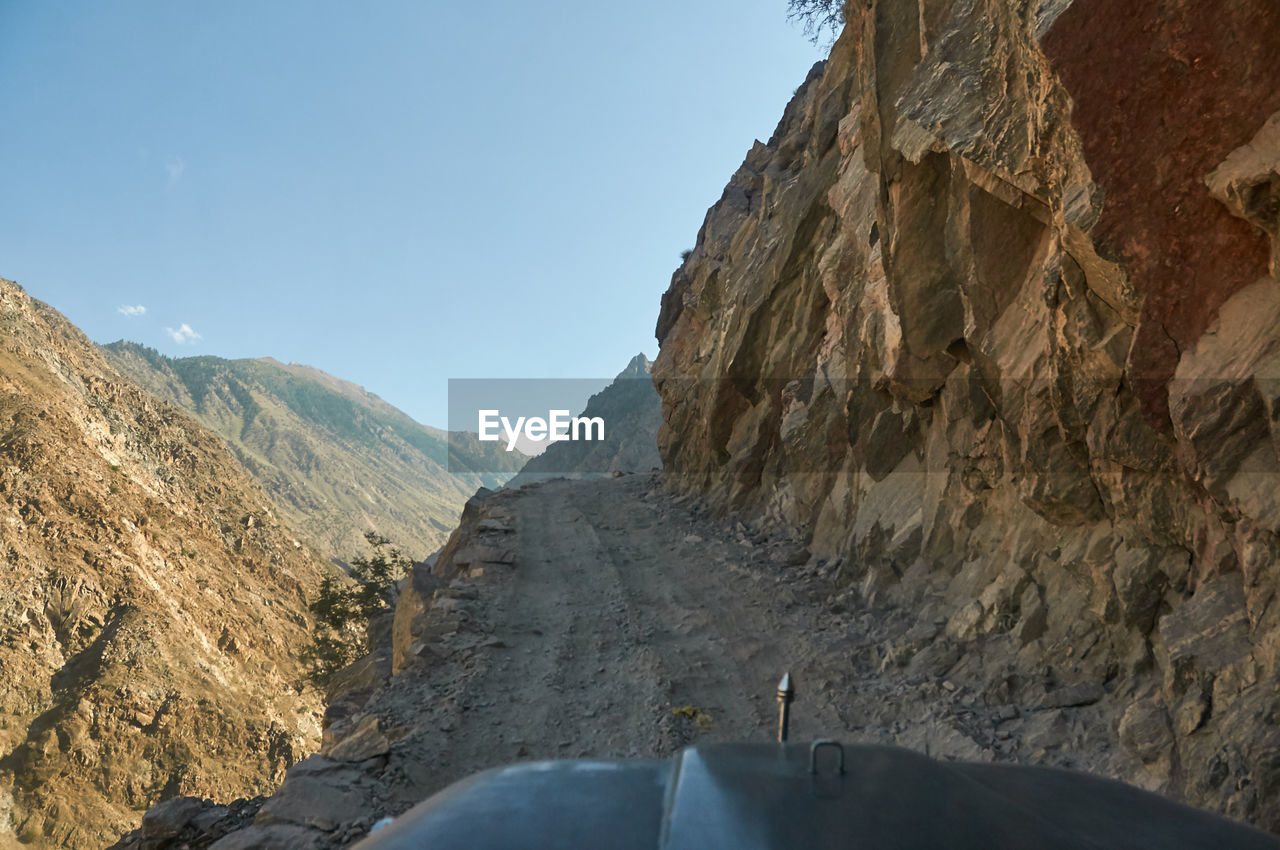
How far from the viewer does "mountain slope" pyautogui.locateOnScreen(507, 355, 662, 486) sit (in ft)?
168

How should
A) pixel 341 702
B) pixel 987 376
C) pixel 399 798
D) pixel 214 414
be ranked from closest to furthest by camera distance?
pixel 399 798
pixel 987 376
pixel 341 702
pixel 214 414

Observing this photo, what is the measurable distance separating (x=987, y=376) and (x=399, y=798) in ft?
29.9

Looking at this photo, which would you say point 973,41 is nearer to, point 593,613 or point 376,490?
point 593,613

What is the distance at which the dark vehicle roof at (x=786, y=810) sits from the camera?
230 cm

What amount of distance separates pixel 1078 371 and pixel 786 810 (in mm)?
6843

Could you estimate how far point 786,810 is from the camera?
246 cm

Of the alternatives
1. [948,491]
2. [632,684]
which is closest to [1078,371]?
[948,491]

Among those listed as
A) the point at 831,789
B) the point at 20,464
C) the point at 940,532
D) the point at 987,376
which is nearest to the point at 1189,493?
the point at 987,376

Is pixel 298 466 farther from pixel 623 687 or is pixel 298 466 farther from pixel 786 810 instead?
pixel 786 810

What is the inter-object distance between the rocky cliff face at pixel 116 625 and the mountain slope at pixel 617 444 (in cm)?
2208

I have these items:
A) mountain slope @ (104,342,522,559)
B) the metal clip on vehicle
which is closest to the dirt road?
the metal clip on vehicle

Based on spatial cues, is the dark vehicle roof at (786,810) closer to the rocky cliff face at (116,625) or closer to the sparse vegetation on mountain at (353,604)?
the sparse vegetation on mountain at (353,604)

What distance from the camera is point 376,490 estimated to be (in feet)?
542

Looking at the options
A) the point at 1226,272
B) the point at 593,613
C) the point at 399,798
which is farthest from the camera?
the point at 593,613
